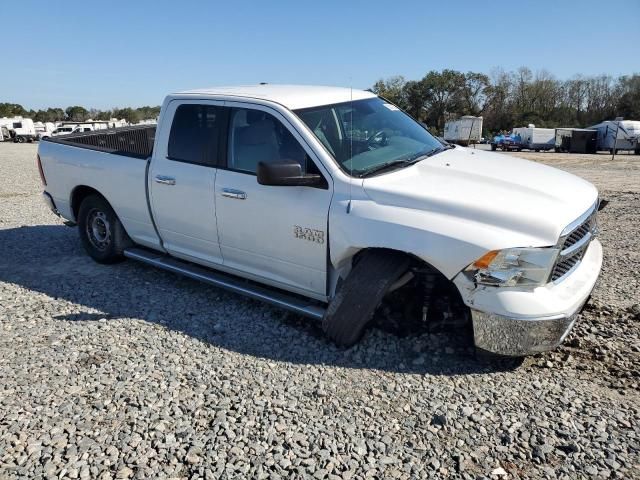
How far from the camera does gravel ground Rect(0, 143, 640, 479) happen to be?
2.57m

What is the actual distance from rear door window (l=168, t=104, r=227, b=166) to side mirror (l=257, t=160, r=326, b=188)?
964 mm

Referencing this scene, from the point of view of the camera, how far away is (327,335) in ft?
12.0

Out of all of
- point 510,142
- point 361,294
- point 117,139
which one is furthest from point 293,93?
point 510,142

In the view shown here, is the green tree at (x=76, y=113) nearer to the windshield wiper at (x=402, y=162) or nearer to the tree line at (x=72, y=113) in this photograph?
the tree line at (x=72, y=113)

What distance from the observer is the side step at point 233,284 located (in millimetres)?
3859

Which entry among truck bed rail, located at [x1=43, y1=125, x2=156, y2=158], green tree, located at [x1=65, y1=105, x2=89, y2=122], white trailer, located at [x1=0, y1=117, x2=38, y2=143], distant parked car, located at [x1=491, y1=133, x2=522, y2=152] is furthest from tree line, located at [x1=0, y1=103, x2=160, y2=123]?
truck bed rail, located at [x1=43, y1=125, x2=156, y2=158]

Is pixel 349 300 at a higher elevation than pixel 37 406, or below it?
higher

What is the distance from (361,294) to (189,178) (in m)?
2.00

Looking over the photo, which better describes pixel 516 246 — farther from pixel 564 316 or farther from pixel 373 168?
pixel 373 168

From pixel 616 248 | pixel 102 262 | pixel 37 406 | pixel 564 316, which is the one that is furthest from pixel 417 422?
pixel 616 248

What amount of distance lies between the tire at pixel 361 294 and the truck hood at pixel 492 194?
37 centimetres

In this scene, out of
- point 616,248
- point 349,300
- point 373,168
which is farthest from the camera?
point 616,248

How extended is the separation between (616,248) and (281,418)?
17.4 feet

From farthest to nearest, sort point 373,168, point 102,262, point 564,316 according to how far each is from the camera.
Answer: point 102,262
point 373,168
point 564,316
